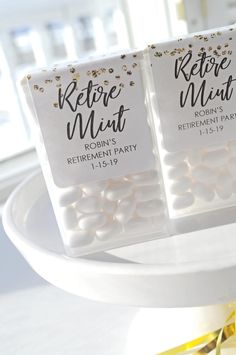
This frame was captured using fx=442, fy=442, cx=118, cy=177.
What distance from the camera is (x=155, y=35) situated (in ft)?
3.27

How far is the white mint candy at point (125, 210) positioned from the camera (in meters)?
0.42

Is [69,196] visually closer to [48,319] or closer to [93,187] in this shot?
[93,187]

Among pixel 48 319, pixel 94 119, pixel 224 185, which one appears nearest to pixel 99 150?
pixel 94 119

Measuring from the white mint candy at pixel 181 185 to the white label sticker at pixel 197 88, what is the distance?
0.03m

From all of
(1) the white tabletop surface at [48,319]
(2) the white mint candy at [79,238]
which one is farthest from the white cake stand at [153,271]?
(1) the white tabletop surface at [48,319]

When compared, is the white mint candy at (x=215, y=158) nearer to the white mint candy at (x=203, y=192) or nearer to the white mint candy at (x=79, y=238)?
the white mint candy at (x=203, y=192)

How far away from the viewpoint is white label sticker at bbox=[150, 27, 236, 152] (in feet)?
1.30

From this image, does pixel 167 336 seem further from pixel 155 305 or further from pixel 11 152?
pixel 11 152

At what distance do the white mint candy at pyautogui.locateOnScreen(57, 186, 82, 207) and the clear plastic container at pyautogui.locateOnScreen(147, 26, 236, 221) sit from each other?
9 centimetres

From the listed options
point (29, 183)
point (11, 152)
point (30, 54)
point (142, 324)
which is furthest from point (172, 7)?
point (30, 54)

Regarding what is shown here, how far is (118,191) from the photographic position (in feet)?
1.36

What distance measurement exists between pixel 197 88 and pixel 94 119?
99 mm

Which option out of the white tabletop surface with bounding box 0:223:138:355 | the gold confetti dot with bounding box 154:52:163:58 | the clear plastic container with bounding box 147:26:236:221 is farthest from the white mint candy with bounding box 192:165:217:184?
the white tabletop surface with bounding box 0:223:138:355

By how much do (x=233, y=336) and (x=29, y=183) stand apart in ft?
1.05
